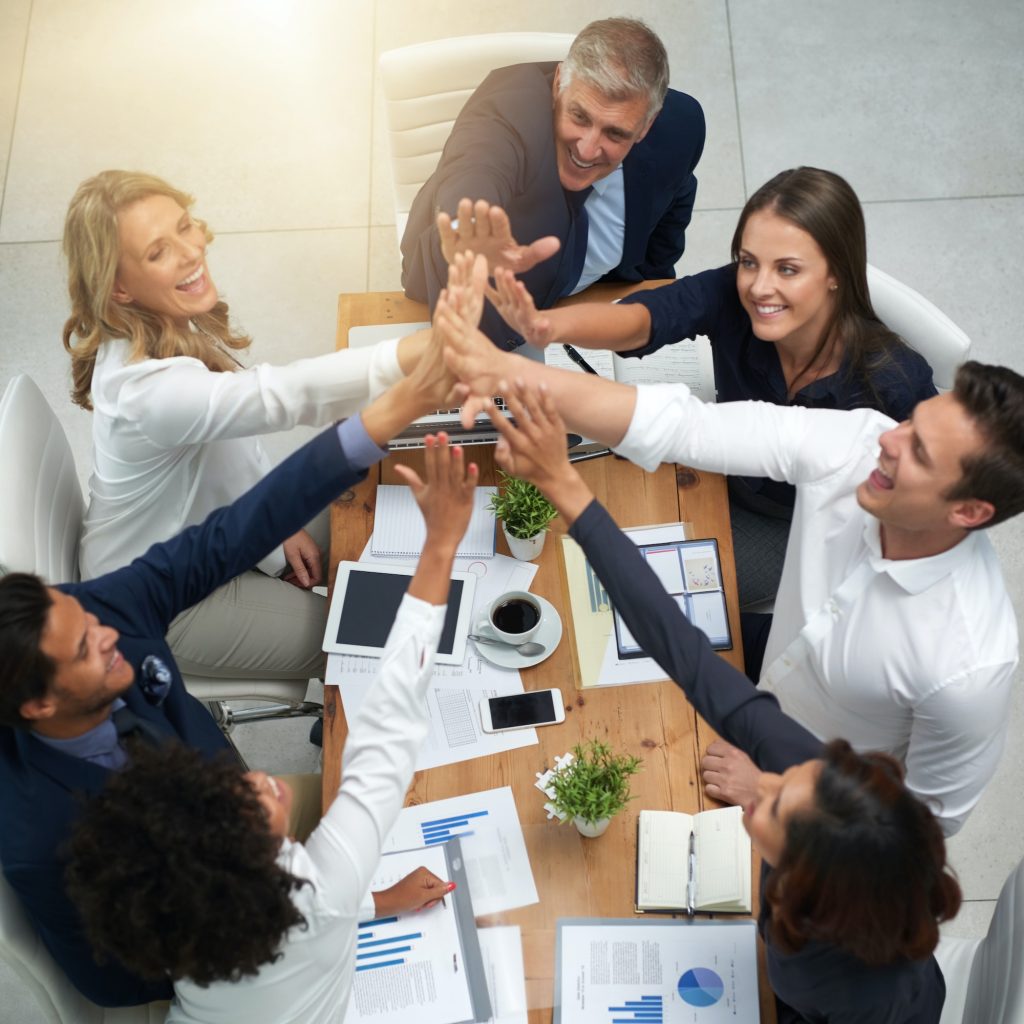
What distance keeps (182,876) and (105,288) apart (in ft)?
3.90

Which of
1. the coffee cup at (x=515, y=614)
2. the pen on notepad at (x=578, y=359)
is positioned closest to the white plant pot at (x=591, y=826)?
the coffee cup at (x=515, y=614)

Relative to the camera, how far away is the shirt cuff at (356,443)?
1.70 metres

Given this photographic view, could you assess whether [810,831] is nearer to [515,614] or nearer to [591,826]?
[591,826]

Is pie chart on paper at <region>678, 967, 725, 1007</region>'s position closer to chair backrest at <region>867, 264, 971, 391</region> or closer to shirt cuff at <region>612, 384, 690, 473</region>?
shirt cuff at <region>612, 384, 690, 473</region>

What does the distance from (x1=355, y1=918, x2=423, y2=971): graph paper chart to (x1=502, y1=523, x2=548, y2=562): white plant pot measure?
0.71 metres

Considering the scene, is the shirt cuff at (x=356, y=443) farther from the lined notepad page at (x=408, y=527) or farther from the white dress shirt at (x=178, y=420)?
the lined notepad page at (x=408, y=527)

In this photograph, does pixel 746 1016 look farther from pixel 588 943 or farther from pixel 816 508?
pixel 816 508

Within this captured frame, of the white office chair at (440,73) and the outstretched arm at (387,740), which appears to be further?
the white office chair at (440,73)

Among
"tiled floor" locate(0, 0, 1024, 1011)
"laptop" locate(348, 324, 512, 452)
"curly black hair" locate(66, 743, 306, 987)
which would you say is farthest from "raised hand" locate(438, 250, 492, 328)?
"tiled floor" locate(0, 0, 1024, 1011)

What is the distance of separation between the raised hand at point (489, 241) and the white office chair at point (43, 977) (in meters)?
1.32

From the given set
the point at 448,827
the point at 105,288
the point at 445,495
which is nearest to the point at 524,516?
Answer: the point at 445,495

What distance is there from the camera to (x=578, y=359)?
228 centimetres

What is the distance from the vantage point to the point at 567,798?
1.74m

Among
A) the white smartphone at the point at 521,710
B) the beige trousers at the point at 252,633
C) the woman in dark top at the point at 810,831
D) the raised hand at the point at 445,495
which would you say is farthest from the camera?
the beige trousers at the point at 252,633
